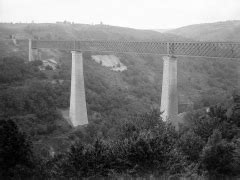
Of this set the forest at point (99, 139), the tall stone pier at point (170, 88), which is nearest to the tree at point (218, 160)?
the forest at point (99, 139)

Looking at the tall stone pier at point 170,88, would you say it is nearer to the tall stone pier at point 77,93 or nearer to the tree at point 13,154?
the tall stone pier at point 77,93

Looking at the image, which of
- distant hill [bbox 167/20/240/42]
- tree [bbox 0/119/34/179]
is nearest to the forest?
tree [bbox 0/119/34/179]

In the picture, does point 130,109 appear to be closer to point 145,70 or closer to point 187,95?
point 187,95

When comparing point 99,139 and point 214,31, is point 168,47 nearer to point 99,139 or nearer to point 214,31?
point 99,139

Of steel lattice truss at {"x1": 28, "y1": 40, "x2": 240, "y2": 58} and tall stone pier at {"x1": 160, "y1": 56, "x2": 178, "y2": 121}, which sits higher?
steel lattice truss at {"x1": 28, "y1": 40, "x2": 240, "y2": 58}

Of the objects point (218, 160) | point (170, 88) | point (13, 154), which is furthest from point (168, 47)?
point (13, 154)

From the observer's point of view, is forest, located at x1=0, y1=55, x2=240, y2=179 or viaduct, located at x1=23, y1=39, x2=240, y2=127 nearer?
forest, located at x1=0, y1=55, x2=240, y2=179

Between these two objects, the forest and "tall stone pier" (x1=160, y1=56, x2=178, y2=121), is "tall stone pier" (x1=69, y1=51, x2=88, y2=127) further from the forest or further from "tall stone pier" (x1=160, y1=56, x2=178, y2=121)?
"tall stone pier" (x1=160, y1=56, x2=178, y2=121)
